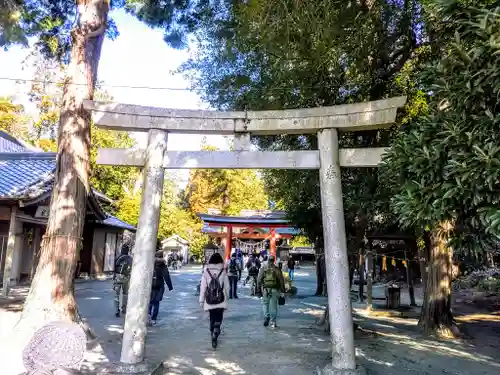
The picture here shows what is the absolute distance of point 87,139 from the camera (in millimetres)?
7816

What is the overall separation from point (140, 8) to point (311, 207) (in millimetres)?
6788

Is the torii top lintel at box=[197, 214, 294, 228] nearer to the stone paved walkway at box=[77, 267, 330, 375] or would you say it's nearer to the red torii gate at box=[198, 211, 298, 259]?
the red torii gate at box=[198, 211, 298, 259]

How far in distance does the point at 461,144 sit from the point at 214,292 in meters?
5.03

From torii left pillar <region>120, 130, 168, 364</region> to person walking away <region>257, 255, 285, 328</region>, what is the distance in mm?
3842

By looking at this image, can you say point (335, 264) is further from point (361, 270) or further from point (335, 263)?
point (361, 270)

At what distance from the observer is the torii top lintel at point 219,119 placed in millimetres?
6379

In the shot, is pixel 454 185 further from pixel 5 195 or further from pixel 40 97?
pixel 40 97

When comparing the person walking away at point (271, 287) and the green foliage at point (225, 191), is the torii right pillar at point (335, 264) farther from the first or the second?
the green foliage at point (225, 191)

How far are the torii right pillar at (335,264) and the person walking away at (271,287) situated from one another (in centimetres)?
340

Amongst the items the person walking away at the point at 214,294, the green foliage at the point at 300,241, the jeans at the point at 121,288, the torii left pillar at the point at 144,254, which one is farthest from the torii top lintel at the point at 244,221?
the torii left pillar at the point at 144,254

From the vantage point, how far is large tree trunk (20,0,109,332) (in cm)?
687

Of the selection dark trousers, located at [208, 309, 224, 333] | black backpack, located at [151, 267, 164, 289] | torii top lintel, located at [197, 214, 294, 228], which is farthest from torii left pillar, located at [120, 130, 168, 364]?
torii top lintel, located at [197, 214, 294, 228]

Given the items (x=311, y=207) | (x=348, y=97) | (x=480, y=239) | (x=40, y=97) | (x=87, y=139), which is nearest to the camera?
(x=480, y=239)

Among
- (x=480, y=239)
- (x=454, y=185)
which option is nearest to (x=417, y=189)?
(x=454, y=185)
